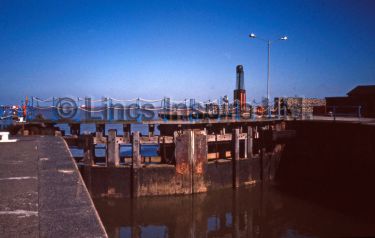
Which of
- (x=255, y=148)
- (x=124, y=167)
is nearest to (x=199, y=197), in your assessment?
(x=124, y=167)

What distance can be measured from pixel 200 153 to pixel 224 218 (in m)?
3.44

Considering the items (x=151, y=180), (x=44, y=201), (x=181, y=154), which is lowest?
(x=151, y=180)

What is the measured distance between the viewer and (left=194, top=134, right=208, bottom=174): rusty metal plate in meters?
16.7

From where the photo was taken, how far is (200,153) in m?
16.8

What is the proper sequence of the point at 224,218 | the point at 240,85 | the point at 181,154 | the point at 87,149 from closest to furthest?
the point at 224,218
the point at 87,149
the point at 181,154
the point at 240,85

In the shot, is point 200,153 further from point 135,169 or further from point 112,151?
point 112,151

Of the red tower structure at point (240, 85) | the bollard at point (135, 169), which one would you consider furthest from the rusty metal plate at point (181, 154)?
the red tower structure at point (240, 85)

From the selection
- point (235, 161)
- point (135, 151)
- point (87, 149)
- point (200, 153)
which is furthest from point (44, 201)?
point (235, 161)

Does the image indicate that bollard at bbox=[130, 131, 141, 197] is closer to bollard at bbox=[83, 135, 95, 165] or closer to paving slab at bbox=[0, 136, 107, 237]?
bollard at bbox=[83, 135, 95, 165]

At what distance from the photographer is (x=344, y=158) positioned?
21344mm

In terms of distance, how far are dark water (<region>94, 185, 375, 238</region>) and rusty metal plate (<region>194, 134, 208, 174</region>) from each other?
1460 millimetres

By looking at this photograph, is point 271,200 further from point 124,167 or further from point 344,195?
point 124,167

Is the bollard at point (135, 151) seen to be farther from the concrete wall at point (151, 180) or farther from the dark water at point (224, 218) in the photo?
the dark water at point (224, 218)

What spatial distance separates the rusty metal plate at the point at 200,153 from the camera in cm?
1667
